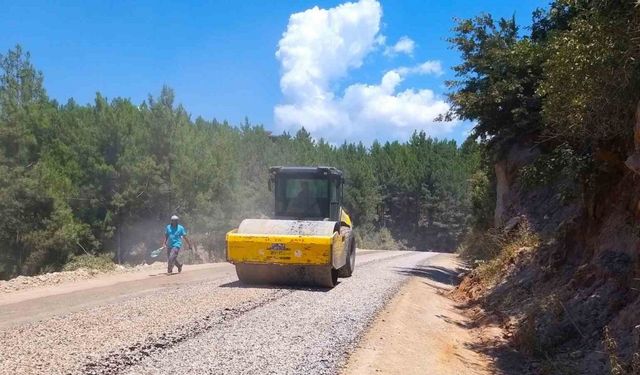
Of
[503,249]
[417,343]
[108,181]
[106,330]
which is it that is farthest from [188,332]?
[108,181]

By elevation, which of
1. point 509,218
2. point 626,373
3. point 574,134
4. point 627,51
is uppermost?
point 627,51

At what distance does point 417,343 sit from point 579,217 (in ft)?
18.6

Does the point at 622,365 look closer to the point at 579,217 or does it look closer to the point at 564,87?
the point at 564,87

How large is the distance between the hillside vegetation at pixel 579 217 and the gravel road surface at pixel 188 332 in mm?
2925

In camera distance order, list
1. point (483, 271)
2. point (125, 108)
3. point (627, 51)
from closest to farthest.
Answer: point (627, 51) < point (483, 271) < point (125, 108)

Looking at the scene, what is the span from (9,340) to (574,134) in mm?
9373

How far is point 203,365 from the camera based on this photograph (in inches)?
236

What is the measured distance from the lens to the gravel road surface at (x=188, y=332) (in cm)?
595

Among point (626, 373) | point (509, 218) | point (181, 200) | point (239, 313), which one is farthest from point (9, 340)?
point (181, 200)

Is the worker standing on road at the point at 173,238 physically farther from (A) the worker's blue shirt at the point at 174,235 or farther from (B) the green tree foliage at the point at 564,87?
(B) the green tree foliage at the point at 564,87

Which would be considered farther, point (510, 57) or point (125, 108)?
point (125, 108)

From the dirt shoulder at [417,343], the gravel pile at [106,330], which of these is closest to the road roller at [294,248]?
the gravel pile at [106,330]

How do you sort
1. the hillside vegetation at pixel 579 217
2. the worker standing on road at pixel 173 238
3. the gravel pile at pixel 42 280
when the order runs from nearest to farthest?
the hillside vegetation at pixel 579 217 → the gravel pile at pixel 42 280 → the worker standing on road at pixel 173 238

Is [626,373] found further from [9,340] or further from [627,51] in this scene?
[9,340]
